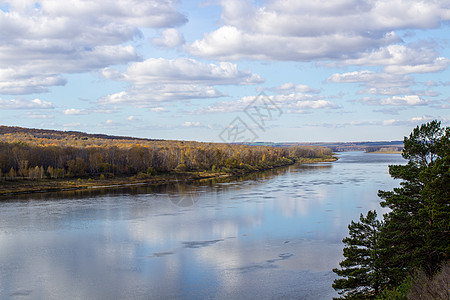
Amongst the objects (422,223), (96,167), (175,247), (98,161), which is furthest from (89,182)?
(422,223)

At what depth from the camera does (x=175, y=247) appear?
19.7m

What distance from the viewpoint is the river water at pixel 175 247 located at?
1416 cm

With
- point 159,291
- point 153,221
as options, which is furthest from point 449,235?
point 153,221

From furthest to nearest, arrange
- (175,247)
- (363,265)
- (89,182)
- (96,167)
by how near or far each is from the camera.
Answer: (96,167)
(89,182)
(175,247)
(363,265)

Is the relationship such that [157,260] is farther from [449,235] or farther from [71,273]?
[449,235]

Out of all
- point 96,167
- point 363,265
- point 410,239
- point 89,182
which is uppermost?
point 96,167

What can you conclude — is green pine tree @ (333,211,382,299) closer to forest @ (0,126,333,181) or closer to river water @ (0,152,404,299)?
river water @ (0,152,404,299)

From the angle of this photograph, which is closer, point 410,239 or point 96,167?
point 410,239

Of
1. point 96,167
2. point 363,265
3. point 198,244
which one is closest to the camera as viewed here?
point 363,265

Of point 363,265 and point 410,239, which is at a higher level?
point 410,239

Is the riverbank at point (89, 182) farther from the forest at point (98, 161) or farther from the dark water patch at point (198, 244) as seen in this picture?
the dark water patch at point (198, 244)

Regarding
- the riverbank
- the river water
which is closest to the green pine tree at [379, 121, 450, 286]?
the river water

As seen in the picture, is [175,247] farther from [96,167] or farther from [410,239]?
[96,167]

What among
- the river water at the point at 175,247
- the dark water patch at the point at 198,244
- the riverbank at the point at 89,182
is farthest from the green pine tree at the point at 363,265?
the riverbank at the point at 89,182
